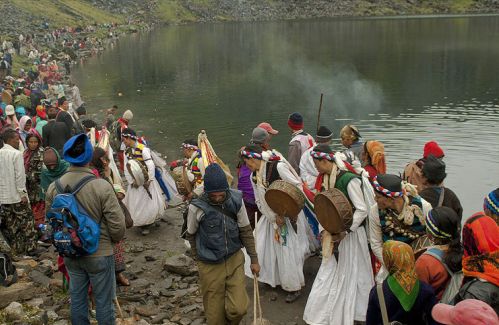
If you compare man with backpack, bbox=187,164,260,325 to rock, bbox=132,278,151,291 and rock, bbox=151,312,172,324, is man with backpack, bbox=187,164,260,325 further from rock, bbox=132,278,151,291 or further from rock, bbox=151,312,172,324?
rock, bbox=132,278,151,291

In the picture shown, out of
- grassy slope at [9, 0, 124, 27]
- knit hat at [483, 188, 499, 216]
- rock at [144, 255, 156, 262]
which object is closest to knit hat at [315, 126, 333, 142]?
rock at [144, 255, 156, 262]

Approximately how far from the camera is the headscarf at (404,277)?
4113 mm

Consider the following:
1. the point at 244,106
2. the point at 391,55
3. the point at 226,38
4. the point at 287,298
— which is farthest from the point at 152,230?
the point at 226,38

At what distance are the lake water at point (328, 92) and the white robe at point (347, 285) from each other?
6.98 m

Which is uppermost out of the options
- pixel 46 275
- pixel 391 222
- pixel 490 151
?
pixel 391 222

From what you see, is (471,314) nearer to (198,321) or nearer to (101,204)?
(101,204)

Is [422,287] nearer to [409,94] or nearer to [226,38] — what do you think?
[409,94]

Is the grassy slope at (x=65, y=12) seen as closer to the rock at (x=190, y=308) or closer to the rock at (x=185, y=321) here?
the rock at (x=190, y=308)

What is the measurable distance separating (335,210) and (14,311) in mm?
4064

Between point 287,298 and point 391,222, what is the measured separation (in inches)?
90.6

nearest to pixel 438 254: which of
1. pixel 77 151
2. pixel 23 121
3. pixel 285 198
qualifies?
pixel 285 198

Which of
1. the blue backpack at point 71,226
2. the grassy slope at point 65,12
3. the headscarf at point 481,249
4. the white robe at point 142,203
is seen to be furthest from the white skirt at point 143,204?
the grassy slope at point 65,12

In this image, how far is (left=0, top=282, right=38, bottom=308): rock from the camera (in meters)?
6.28

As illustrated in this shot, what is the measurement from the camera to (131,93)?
3016 cm
